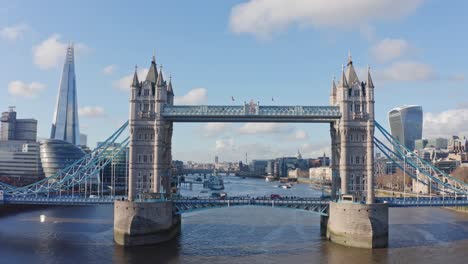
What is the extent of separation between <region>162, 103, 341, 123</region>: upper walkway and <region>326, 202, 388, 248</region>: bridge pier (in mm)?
15365

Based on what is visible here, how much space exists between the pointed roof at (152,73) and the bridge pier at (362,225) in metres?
36.7

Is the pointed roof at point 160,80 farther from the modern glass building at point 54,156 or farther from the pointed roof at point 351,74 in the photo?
the modern glass building at point 54,156

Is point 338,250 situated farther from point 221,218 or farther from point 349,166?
point 221,218

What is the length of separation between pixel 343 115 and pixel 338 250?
21.9 metres

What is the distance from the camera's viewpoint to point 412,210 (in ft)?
368

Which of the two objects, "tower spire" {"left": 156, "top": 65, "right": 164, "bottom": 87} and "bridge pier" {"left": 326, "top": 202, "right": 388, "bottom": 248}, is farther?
"tower spire" {"left": 156, "top": 65, "right": 164, "bottom": 87}

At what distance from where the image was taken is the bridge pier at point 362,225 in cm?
6384

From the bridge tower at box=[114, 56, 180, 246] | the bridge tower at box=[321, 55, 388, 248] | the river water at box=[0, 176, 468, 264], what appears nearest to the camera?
the river water at box=[0, 176, 468, 264]

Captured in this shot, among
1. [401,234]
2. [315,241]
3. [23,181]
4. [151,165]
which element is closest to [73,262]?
[151,165]

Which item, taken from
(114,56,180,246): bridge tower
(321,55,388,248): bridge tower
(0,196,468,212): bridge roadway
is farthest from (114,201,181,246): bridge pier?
(321,55,388,248): bridge tower

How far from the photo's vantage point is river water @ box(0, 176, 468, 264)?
190 ft

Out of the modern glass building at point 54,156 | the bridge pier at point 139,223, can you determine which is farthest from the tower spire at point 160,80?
the modern glass building at point 54,156

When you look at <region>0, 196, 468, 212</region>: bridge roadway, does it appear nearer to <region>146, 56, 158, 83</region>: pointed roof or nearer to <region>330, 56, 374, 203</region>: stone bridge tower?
<region>330, 56, 374, 203</region>: stone bridge tower

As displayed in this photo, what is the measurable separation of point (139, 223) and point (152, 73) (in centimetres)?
2548
